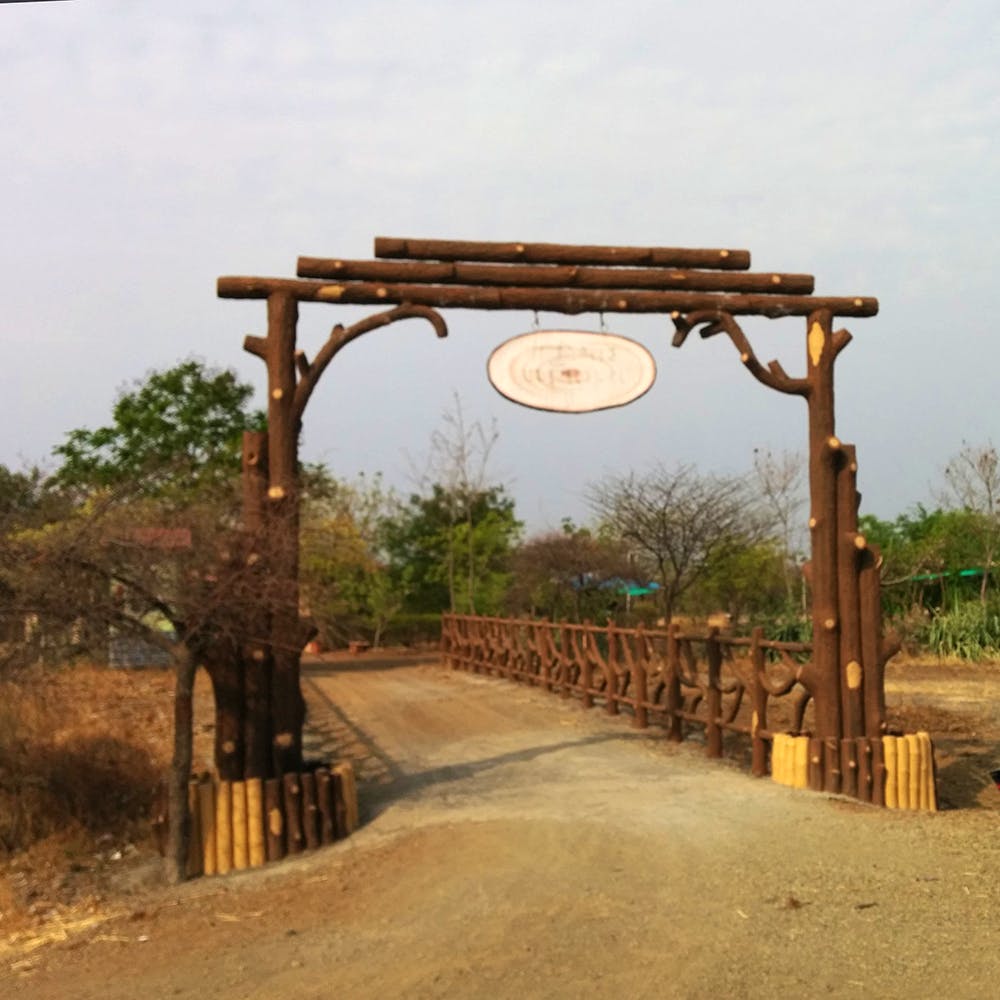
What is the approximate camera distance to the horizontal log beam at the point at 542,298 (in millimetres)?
7926

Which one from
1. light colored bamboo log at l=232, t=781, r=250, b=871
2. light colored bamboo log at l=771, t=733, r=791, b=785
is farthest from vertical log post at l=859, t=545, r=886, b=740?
light colored bamboo log at l=232, t=781, r=250, b=871

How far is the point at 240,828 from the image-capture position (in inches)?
277

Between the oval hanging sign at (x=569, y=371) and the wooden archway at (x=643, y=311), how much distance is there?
0.52 metres

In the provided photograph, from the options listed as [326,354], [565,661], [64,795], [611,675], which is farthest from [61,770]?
[565,661]

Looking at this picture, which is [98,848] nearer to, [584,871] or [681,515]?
[584,871]

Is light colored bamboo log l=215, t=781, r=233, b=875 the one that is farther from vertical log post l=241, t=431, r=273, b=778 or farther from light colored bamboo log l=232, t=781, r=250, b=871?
vertical log post l=241, t=431, r=273, b=778

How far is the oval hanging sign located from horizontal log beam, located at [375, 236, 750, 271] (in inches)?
32.6

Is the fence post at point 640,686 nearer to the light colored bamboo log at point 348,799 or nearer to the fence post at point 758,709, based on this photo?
the fence post at point 758,709

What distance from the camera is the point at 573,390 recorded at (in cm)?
793

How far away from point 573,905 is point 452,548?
2157 centimetres

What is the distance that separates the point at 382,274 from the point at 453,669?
44.3 ft

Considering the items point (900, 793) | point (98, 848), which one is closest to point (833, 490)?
point (900, 793)

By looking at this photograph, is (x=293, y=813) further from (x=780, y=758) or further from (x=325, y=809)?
(x=780, y=758)

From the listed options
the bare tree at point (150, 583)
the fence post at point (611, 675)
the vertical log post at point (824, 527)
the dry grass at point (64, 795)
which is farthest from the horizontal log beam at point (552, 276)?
the fence post at point (611, 675)
